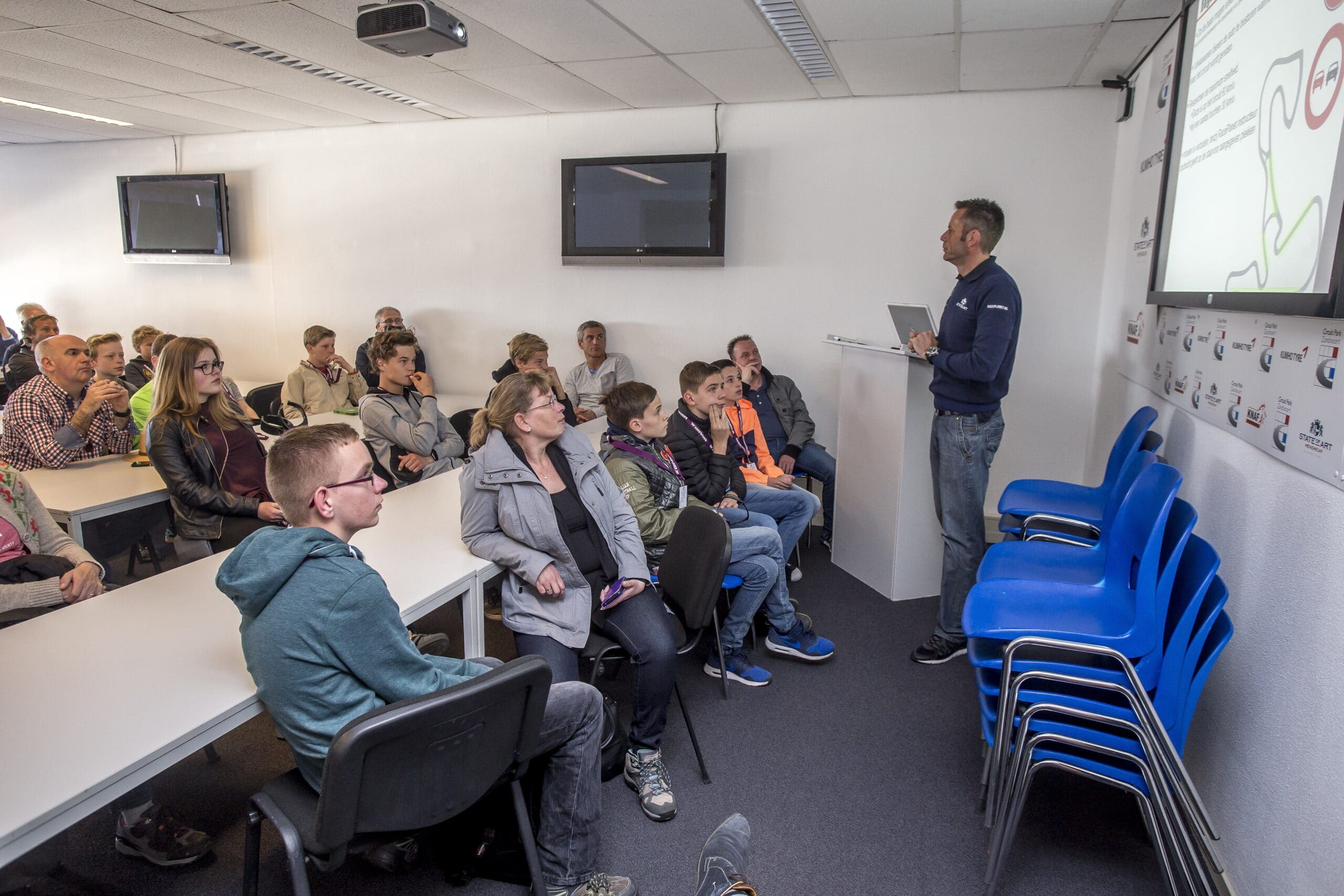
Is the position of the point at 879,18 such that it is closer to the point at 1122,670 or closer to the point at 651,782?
the point at 1122,670

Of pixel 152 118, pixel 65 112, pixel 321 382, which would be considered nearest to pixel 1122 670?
pixel 321 382

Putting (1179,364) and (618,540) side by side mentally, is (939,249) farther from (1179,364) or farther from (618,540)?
(618,540)

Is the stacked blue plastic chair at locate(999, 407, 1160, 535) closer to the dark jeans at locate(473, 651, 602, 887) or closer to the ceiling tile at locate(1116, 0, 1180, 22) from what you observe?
the ceiling tile at locate(1116, 0, 1180, 22)

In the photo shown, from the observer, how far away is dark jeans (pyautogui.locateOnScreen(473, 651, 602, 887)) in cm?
198

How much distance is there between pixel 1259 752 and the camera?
1.83 metres

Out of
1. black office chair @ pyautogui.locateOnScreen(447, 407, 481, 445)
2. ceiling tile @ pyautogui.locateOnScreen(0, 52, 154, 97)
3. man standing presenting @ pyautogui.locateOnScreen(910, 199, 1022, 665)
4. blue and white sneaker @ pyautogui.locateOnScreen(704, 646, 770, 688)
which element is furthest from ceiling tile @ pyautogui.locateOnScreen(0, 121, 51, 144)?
man standing presenting @ pyautogui.locateOnScreen(910, 199, 1022, 665)

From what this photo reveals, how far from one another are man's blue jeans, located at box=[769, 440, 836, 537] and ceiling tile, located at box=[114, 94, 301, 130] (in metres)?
4.46

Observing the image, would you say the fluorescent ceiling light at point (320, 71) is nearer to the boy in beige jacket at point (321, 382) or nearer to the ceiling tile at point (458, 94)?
the ceiling tile at point (458, 94)

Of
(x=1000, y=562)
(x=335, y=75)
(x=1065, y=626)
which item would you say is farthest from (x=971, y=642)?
(x=335, y=75)

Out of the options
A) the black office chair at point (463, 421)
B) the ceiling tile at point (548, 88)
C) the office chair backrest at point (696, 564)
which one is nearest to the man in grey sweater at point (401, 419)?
the black office chair at point (463, 421)

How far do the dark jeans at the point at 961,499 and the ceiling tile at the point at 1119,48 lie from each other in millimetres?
1763

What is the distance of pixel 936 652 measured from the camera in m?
3.39

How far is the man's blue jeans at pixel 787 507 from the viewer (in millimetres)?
3826

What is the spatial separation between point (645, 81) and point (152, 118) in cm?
399
